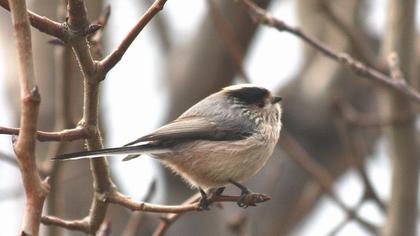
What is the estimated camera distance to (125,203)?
1.85 m

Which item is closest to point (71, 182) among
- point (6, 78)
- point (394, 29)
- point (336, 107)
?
point (6, 78)

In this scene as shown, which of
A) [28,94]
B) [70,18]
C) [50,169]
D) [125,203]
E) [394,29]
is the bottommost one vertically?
[50,169]

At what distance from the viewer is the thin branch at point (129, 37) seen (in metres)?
1.52

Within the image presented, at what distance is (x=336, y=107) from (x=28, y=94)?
2.28m

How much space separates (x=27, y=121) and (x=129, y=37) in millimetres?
420

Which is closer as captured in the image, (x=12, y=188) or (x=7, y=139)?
(x=12, y=188)

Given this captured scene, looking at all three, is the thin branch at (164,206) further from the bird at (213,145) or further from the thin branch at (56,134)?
the bird at (213,145)

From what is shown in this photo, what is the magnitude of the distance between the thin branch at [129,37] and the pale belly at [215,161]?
3.30 ft

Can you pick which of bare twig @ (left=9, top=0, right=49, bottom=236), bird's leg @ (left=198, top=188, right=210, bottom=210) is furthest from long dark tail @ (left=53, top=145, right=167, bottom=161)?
bare twig @ (left=9, top=0, right=49, bottom=236)

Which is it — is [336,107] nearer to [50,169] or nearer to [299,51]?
[50,169]

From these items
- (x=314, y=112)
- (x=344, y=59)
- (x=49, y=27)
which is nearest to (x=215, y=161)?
(x=344, y=59)

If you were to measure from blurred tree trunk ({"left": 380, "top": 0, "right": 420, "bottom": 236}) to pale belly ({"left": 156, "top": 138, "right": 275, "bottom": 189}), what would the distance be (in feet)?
3.24

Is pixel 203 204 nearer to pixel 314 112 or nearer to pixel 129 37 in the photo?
pixel 129 37

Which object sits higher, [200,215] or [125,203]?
[125,203]
